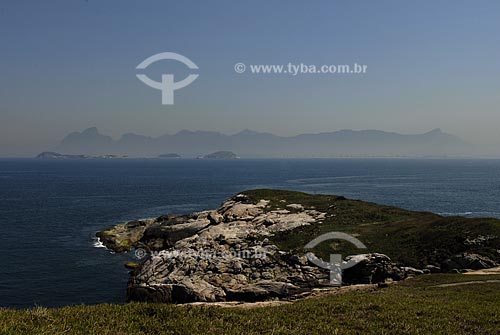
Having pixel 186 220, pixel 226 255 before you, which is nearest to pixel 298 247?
pixel 226 255

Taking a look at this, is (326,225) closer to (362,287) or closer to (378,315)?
(362,287)

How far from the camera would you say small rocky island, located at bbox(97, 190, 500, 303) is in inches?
1665

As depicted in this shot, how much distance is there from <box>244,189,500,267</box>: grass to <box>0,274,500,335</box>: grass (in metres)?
27.2

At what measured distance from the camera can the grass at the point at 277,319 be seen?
42.2 feet

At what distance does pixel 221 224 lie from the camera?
68438 millimetres

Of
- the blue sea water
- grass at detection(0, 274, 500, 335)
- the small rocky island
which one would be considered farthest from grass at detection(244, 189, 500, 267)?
the blue sea water

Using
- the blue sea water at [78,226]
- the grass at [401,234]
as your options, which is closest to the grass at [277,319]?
the blue sea water at [78,226]

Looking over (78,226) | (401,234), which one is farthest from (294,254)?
(78,226)

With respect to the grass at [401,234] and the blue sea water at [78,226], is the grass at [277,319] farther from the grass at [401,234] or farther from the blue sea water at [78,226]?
the grass at [401,234]

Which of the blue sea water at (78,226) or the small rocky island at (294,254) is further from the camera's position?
the blue sea water at (78,226)

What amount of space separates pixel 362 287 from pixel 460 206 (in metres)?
96.9

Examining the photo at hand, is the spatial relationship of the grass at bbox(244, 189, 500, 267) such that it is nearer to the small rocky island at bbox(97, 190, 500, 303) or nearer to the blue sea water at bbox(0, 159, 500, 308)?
the small rocky island at bbox(97, 190, 500, 303)

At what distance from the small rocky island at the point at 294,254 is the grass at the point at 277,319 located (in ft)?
68.2

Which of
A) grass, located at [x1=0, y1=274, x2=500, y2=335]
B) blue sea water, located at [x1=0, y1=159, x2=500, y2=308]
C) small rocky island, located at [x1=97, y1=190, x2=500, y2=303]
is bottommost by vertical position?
blue sea water, located at [x1=0, y1=159, x2=500, y2=308]
